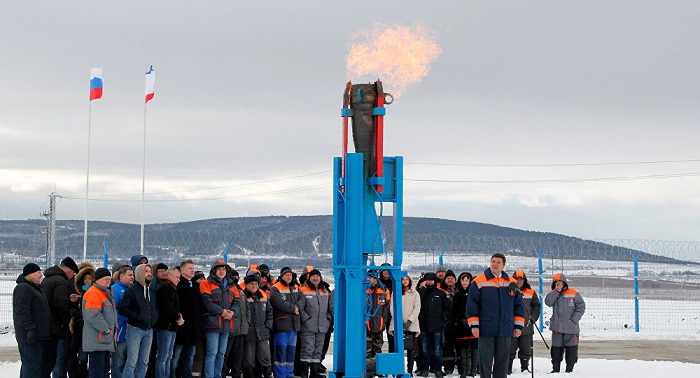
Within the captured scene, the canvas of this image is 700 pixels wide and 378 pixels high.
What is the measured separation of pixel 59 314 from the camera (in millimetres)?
13086

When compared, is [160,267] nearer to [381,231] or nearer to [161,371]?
[161,371]

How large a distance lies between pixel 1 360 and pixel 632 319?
69.6ft

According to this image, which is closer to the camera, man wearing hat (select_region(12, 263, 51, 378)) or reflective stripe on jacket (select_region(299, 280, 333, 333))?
man wearing hat (select_region(12, 263, 51, 378))

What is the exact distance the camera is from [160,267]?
13.5 metres

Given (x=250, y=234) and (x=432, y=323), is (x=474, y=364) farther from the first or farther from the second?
(x=250, y=234)

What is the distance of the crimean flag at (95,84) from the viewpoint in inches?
1108

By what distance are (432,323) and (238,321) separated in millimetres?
3545

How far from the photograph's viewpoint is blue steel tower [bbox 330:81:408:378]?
39.4 ft

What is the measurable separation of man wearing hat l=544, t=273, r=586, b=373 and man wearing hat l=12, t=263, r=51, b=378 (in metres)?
8.89

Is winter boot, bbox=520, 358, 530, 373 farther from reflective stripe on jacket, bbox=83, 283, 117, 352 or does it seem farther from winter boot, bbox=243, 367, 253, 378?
reflective stripe on jacket, bbox=83, 283, 117, 352

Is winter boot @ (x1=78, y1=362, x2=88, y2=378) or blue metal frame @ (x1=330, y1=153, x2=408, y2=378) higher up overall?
blue metal frame @ (x1=330, y1=153, x2=408, y2=378)

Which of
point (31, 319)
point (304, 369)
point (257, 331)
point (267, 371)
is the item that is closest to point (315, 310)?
point (304, 369)

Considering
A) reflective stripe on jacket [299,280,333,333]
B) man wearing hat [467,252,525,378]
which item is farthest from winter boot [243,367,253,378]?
man wearing hat [467,252,525,378]

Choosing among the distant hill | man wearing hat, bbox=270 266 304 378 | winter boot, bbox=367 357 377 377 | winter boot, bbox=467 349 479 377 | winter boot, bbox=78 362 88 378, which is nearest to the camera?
winter boot, bbox=367 357 377 377
